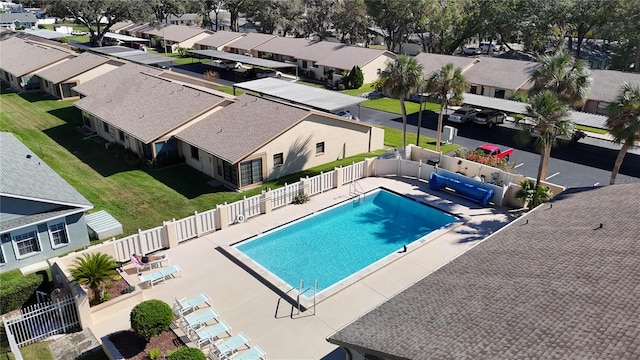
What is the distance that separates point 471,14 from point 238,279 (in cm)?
7448

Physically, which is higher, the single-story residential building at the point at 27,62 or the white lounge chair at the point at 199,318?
the single-story residential building at the point at 27,62

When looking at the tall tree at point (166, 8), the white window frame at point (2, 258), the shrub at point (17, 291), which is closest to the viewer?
the shrub at point (17, 291)

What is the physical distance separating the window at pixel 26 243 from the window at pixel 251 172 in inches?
471

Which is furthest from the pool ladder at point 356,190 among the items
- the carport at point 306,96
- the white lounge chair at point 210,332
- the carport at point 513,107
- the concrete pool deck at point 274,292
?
the carport at point 513,107

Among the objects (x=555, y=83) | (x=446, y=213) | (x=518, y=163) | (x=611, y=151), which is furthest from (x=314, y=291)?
(x=611, y=151)

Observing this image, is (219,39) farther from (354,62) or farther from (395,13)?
(354,62)

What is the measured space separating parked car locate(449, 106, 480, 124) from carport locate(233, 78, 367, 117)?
1073cm

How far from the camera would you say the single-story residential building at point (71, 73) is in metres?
51.3

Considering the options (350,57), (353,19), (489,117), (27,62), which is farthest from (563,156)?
(353,19)

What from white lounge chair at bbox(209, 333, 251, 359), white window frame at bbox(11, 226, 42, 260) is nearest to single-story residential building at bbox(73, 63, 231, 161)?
white window frame at bbox(11, 226, 42, 260)

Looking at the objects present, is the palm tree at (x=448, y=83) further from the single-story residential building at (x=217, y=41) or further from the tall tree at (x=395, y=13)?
the single-story residential building at (x=217, y=41)

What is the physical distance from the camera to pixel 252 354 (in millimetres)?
15211

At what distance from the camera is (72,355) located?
16.0m

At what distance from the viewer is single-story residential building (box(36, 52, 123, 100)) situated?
168 feet
